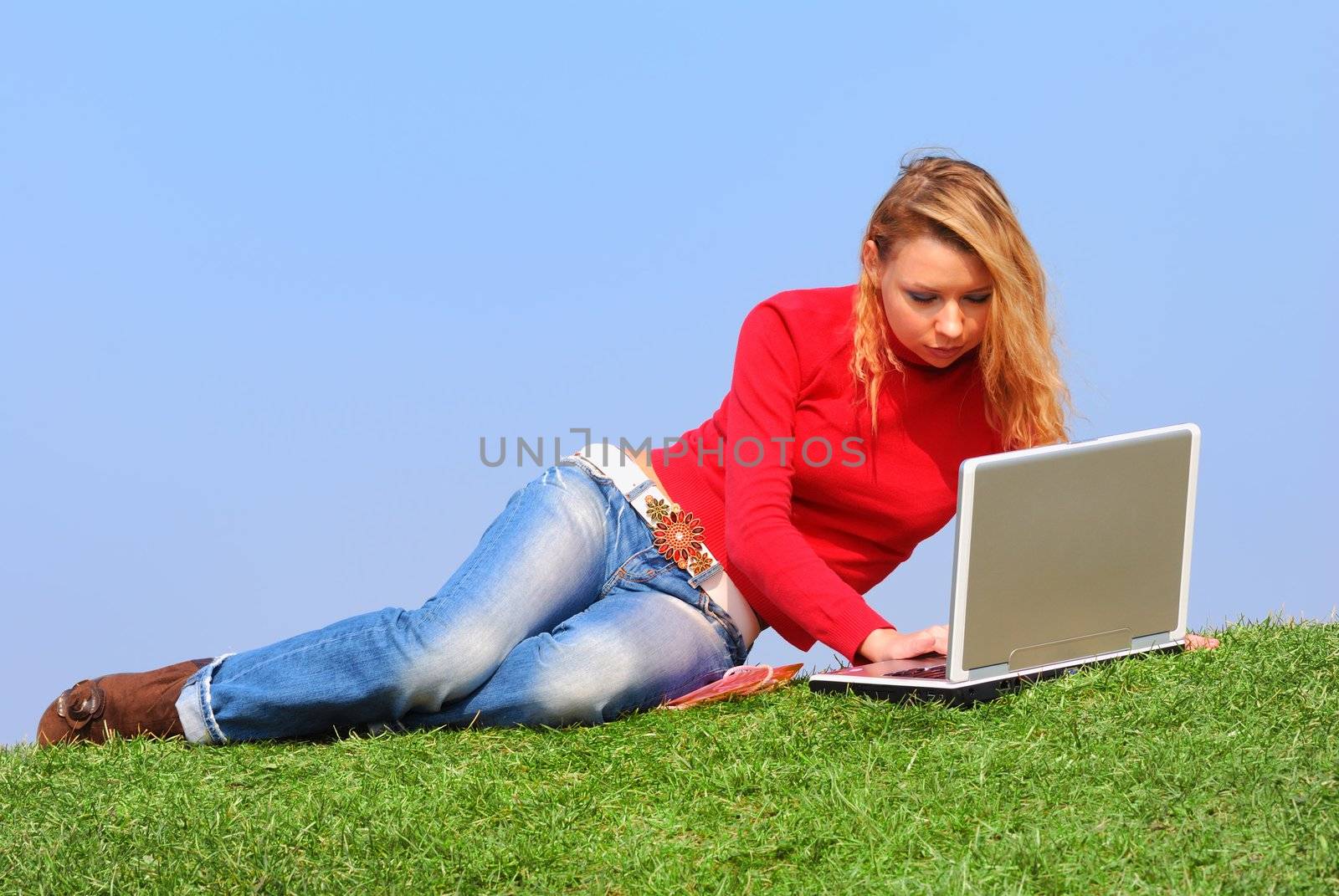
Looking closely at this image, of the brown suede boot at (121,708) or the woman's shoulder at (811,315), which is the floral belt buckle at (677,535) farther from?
the brown suede boot at (121,708)

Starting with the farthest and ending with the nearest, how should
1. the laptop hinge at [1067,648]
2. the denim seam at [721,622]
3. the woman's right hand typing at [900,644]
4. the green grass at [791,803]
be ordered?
the denim seam at [721,622] < the woman's right hand typing at [900,644] < the laptop hinge at [1067,648] < the green grass at [791,803]

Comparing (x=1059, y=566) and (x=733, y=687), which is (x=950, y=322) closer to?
(x=1059, y=566)

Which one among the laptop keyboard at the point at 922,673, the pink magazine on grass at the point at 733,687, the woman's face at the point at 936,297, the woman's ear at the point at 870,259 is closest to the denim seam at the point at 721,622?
the pink magazine on grass at the point at 733,687

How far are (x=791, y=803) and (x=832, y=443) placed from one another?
1.35m

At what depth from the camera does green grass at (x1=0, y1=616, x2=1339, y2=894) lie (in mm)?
2373

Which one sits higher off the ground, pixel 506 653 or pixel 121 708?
pixel 506 653

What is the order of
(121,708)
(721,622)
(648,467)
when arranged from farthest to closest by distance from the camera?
1. (648,467)
2. (721,622)
3. (121,708)

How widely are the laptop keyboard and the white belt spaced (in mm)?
682

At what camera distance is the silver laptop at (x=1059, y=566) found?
296 centimetres

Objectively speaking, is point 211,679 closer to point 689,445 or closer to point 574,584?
point 574,584

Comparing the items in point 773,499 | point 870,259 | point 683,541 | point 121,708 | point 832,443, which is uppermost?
point 870,259

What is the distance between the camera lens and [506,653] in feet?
12.1

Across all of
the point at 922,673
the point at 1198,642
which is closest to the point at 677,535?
the point at 922,673

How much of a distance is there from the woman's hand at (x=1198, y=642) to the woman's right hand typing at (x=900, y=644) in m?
0.67
